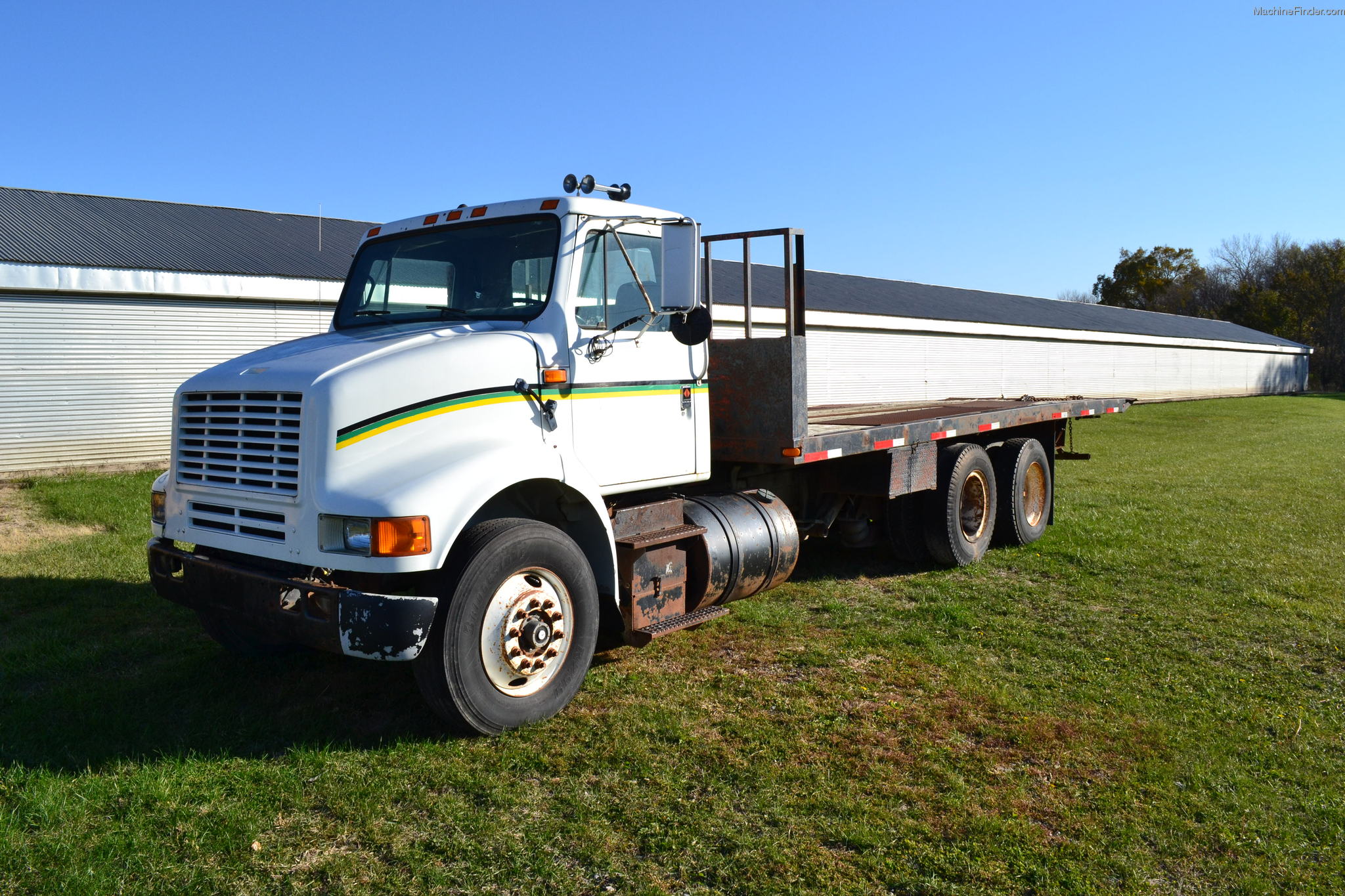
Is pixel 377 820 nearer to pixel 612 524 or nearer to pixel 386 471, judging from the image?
pixel 386 471

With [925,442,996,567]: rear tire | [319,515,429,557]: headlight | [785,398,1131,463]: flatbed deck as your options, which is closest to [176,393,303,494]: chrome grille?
[319,515,429,557]: headlight

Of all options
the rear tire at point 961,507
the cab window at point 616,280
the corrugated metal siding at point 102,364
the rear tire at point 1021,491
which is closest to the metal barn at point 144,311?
the corrugated metal siding at point 102,364

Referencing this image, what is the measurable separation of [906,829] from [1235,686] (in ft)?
9.18

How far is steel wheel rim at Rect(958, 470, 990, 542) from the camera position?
908 cm

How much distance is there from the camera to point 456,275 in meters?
5.78

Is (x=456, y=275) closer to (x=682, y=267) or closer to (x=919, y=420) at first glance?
(x=682, y=267)

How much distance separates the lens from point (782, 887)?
136 inches

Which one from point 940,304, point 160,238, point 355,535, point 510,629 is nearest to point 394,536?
point 355,535

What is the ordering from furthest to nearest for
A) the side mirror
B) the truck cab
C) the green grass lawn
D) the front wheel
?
the side mirror
the front wheel
the truck cab
the green grass lawn

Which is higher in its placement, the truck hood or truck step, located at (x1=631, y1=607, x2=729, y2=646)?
the truck hood

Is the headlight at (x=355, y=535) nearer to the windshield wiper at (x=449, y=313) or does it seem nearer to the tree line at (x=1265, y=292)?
the windshield wiper at (x=449, y=313)

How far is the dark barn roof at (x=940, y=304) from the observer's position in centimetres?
2625

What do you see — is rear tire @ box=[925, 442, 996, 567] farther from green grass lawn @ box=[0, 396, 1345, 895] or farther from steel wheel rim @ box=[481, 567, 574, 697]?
steel wheel rim @ box=[481, 567, 574, 697]

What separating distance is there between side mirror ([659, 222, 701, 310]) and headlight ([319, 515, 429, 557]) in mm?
1930
